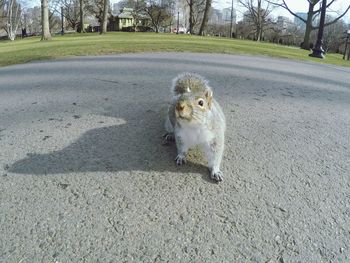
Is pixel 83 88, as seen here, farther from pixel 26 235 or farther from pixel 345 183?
pixel 345 183

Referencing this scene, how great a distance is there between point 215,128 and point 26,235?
1296 mm

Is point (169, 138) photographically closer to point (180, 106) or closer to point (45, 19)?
point (180, 106)

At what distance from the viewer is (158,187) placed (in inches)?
86.2

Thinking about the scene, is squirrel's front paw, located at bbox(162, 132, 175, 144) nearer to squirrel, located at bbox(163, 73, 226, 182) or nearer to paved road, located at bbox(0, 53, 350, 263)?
paved road, located at bbox(0, 53, 350, 263)

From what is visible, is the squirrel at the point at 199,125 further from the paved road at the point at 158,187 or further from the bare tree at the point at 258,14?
the bare tree at the point at 258,14

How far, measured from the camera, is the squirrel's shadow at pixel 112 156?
2.38m

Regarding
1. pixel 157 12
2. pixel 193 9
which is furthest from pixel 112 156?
pixel 193 9

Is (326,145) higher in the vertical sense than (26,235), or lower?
higher

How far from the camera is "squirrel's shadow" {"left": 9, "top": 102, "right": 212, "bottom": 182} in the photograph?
2.38 meters

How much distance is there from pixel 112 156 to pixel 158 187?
1.87 ft

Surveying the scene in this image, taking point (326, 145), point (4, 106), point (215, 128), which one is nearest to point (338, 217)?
point (215, 128)

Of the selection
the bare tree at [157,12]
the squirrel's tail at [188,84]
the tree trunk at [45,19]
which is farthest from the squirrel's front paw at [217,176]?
A: the bare tree at [157,12]

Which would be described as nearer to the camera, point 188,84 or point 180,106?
point 180,106

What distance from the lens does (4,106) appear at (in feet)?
12.9
